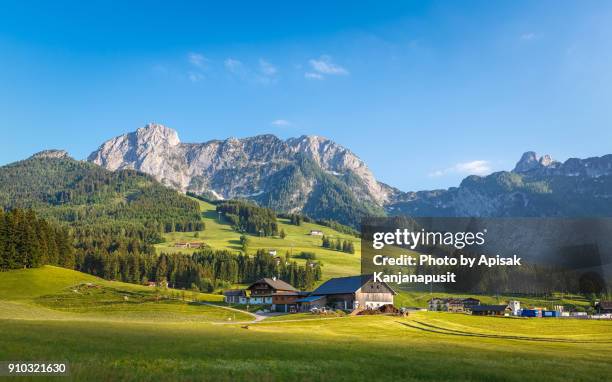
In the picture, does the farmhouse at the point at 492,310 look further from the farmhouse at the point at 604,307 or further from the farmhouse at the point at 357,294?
the farmhouse at the point at 357,294

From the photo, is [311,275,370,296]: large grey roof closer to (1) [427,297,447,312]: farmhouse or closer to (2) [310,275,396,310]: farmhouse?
(2) [310,275,396,310]: farmhouse

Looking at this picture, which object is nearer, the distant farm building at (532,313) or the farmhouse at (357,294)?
the farmhouse at (357,294)

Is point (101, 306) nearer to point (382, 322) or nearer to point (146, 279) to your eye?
point (382, 322)

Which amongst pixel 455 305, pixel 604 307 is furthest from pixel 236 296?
pixel 604 307

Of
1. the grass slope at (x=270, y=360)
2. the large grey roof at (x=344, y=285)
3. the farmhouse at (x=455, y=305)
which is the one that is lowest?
the farmhouse at (x=455, y=305)

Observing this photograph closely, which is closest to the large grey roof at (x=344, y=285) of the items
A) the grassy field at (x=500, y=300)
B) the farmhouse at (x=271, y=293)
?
the farmhouse at (x=271, y=293)

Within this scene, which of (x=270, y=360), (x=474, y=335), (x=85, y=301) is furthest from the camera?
(x=85, y=301)

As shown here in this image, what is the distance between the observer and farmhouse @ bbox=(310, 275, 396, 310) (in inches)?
4924

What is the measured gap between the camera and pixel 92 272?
7549 inches

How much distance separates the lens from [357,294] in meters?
125

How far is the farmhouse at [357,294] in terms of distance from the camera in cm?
12506

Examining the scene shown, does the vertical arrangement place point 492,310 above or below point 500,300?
below

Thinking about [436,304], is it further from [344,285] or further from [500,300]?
[344,285]

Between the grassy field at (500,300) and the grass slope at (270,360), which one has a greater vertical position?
the grass slope at (270,360)
